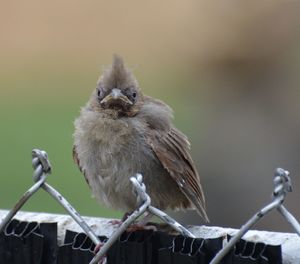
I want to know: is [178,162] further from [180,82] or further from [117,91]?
[180,82]

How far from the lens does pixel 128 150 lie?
13.7ft

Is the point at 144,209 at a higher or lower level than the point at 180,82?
higher

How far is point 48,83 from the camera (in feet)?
39.9

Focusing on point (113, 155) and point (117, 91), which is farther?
point (117, 91)

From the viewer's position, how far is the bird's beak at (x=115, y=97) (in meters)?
4.26

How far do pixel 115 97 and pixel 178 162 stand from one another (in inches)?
14.7

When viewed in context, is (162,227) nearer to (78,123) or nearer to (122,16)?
(78,123)

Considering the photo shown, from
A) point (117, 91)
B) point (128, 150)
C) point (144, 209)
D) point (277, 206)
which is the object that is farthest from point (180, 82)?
point (277, 206)

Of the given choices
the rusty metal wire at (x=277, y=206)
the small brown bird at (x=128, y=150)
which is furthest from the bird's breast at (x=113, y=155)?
the rusty metal wire at (x=277, y=206)

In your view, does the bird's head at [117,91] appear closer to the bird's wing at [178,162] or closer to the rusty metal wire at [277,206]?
the bird's wing at [178,162]

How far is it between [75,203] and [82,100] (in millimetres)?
2868

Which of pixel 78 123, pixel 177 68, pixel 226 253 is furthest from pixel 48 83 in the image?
pixel 226 253

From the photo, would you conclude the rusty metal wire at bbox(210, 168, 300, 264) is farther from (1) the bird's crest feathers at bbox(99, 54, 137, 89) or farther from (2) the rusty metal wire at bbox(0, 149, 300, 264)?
(1) the bird's crest feathers at bbox(99, 54, 137, 89)

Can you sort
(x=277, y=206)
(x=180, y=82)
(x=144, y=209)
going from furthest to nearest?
(x=180, y=82)
(x=144, y=209)
(x=277, y=206)
